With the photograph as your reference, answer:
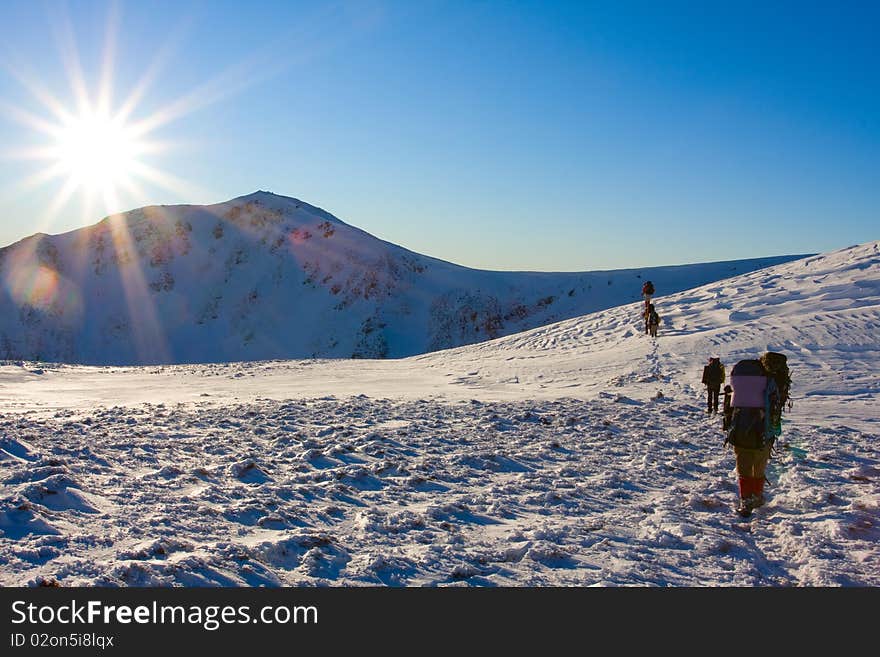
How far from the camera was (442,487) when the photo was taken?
767 centimetres

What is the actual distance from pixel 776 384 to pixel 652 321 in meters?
16.9

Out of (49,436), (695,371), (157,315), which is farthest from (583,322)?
(157,315)

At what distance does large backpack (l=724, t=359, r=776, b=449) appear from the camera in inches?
274

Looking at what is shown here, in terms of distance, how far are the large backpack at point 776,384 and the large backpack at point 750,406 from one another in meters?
0.13

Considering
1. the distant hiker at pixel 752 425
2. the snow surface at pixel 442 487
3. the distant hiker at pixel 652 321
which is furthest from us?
the distant hiker at pixel 652 321

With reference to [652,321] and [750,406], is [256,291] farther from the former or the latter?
[750,406]

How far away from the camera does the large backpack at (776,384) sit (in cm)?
713

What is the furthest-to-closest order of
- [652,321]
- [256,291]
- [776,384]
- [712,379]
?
[256,291], [652,321], [712,379], [776,384]

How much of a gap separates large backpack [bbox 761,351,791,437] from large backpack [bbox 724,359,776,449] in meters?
0.13

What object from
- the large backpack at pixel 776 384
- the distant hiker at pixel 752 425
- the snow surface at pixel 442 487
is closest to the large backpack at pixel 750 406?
the distant hiker at pixel 752 425

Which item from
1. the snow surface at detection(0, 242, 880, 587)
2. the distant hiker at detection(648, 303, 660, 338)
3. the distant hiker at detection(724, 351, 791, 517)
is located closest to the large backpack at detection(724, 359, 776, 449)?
the distant hiker at detection(724, 351, 791, 517)

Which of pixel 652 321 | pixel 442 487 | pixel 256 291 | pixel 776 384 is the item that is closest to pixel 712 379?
pixel 776 384

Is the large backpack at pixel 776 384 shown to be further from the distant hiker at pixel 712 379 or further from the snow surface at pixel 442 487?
the distant hiker at pixel 712 379

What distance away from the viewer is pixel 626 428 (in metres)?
11.3
